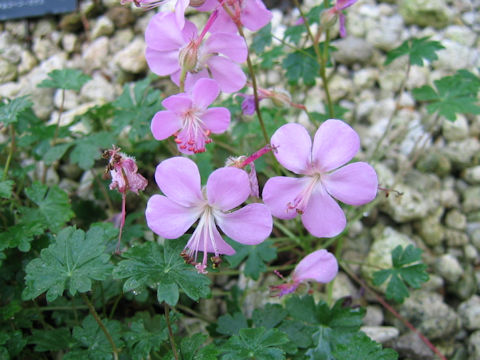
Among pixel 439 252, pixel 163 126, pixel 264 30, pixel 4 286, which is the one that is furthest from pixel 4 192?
pixel 439 252

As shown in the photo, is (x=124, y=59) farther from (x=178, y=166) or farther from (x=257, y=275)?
(x=178, y=166)

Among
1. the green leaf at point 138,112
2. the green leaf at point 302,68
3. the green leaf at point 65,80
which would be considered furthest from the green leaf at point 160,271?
the green leaf at point 65,80

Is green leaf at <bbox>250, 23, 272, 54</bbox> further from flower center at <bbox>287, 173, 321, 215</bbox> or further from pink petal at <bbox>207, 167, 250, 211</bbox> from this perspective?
pink petal at <bbox>207, 167, 250, 211</bbox>

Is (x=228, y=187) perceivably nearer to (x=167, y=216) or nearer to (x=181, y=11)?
(x=167, y=216)

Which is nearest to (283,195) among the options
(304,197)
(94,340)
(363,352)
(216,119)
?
(304,197)

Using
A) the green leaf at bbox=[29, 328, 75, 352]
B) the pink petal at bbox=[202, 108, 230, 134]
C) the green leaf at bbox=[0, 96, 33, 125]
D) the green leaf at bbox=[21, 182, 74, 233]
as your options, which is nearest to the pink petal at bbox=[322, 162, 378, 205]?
the pink petal at bbox=[202, 108, 230, 134]
